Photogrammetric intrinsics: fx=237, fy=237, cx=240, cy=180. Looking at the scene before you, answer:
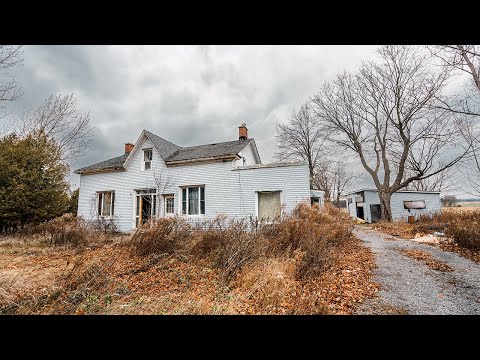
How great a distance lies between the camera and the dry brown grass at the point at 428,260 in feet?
16.5

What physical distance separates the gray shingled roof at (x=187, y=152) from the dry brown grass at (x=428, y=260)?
739cm

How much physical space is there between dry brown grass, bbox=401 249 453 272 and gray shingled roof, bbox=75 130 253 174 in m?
7.39

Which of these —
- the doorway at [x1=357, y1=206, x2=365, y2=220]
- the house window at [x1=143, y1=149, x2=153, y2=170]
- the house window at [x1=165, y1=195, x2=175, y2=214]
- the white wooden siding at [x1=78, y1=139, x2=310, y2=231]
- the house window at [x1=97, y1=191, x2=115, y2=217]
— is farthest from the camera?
the doorway at [x1=357, y1=206, x2=365, y2=220]

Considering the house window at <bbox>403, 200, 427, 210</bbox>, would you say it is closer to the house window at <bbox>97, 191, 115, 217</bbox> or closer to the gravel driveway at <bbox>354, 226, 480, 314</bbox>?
the gravel driveway at <bbox>354, 226, 480, 314</bbox>

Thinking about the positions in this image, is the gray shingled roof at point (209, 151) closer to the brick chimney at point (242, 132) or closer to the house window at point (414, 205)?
the brick chimney at point (242, 132)

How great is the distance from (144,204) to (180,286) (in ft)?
31.8

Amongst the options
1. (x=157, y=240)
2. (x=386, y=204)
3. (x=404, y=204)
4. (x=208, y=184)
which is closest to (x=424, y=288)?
(x=157, y=240)

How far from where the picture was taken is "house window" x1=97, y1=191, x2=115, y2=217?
13.3m

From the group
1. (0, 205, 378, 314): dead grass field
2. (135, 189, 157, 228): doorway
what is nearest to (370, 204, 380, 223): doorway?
(0, 205, 378, 314): dead grass field

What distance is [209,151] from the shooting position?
12.4 m

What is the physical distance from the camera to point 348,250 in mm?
7008
